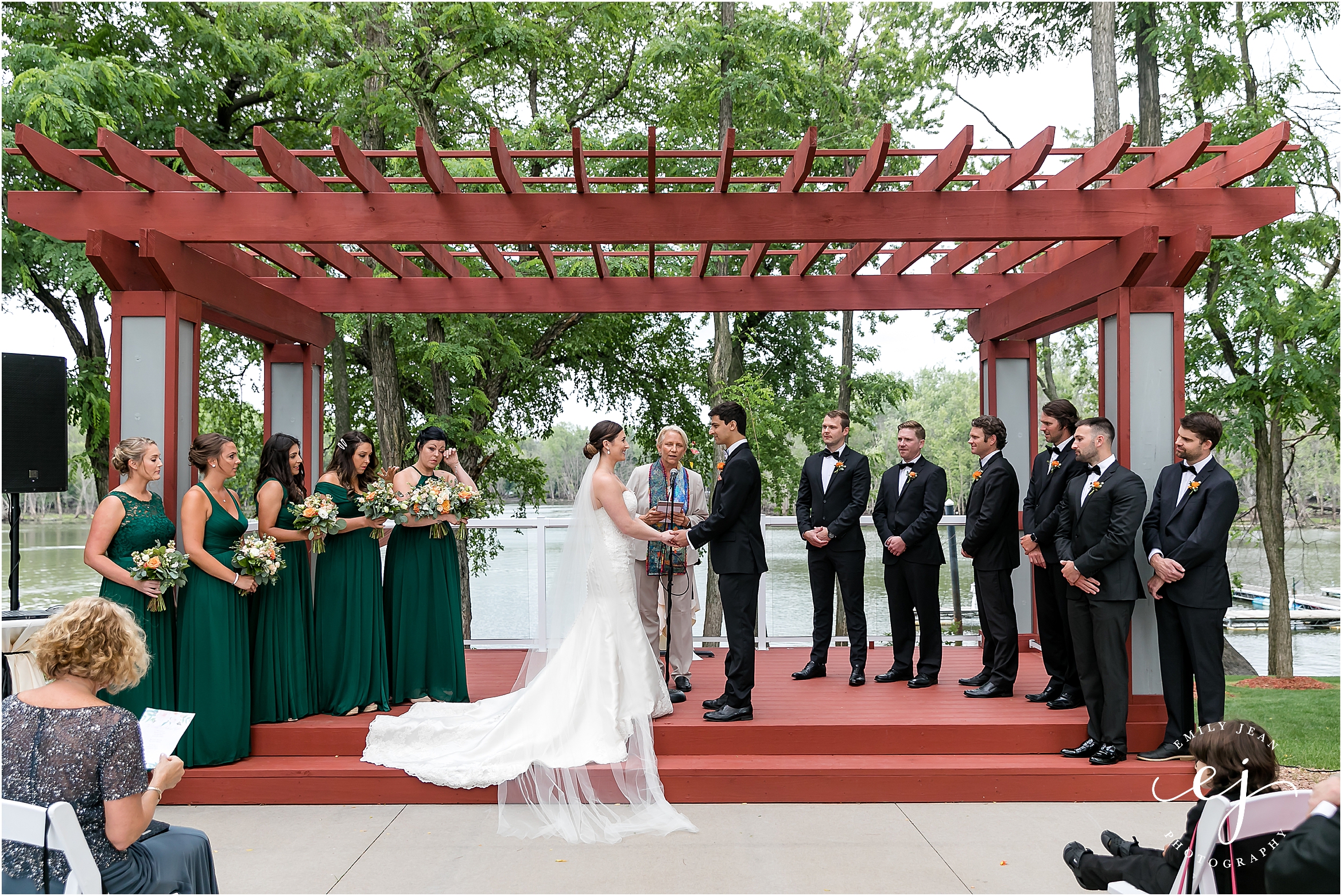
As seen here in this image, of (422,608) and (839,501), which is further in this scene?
(839,501)

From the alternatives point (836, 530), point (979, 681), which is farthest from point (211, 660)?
point (979, 681)

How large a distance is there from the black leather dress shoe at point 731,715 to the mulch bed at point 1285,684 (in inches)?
401

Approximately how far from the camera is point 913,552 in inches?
254

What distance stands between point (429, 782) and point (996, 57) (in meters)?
13.4

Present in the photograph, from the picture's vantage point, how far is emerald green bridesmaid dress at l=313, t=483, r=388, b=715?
5.82 meters

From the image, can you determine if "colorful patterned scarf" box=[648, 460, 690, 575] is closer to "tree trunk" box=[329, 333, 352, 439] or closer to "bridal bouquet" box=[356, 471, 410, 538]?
"bridal bouquet" box=[356, 471, 410, 538]

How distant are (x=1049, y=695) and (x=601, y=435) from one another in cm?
329

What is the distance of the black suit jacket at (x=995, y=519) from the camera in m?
6.15

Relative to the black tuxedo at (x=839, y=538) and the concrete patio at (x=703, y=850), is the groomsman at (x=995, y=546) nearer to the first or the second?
the black tuxedo at (x=839, y=538)

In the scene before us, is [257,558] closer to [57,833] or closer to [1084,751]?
[57,833]

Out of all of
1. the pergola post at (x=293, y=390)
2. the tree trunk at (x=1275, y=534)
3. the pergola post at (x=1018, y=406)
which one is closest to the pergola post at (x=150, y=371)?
the pergola post at (x=293, y=390)

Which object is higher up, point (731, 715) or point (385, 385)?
point (385, 385)

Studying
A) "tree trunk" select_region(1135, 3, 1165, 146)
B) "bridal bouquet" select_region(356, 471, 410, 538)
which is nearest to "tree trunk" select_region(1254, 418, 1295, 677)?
"tree trunk" select_region(1135, 3, 1165, 146)

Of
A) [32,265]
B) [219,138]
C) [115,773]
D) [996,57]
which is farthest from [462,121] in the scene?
[115,773]
